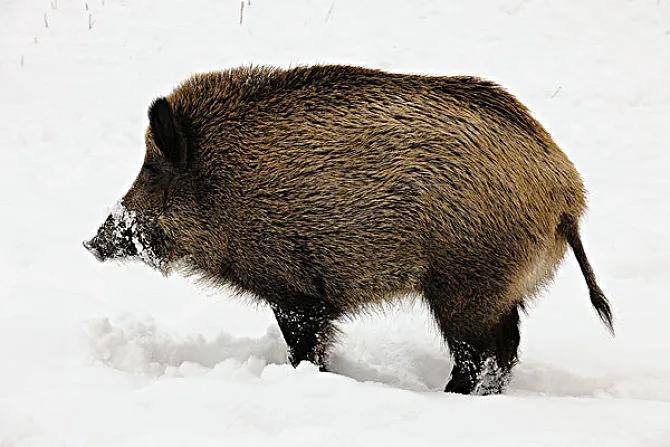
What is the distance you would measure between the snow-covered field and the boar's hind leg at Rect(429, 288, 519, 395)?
20 cm

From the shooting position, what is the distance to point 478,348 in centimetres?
372

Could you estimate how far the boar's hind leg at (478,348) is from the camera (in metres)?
3.61

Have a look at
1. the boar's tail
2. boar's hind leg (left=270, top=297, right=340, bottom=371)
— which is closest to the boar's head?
boar's hind leg (left=270, top=297, right=340, bottom=371)

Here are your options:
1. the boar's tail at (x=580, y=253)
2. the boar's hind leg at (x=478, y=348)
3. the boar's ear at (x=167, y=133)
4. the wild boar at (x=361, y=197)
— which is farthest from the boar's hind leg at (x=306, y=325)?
the boar's tail at (x=580, y=253)

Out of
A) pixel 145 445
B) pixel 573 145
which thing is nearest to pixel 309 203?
pixel 145 445

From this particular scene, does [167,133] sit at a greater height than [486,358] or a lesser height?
greater

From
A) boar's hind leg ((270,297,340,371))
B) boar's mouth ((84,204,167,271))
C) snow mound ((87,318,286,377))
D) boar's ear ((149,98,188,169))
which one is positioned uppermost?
boar's ear ((149,98,188,169))

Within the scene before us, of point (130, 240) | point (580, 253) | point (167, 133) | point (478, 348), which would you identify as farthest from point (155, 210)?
point (580, 253)

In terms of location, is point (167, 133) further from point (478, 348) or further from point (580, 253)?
point (580, 253)

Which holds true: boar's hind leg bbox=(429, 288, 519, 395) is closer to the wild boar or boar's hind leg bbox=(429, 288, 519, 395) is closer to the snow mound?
the wild boar

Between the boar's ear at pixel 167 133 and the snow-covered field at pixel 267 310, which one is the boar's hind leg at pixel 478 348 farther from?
the boar's ear at pixel 167 133

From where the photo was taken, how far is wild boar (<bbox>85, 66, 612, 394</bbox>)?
3.46 metres

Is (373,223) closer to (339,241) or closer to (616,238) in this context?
(339,241)

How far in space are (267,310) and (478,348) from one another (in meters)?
1.65
